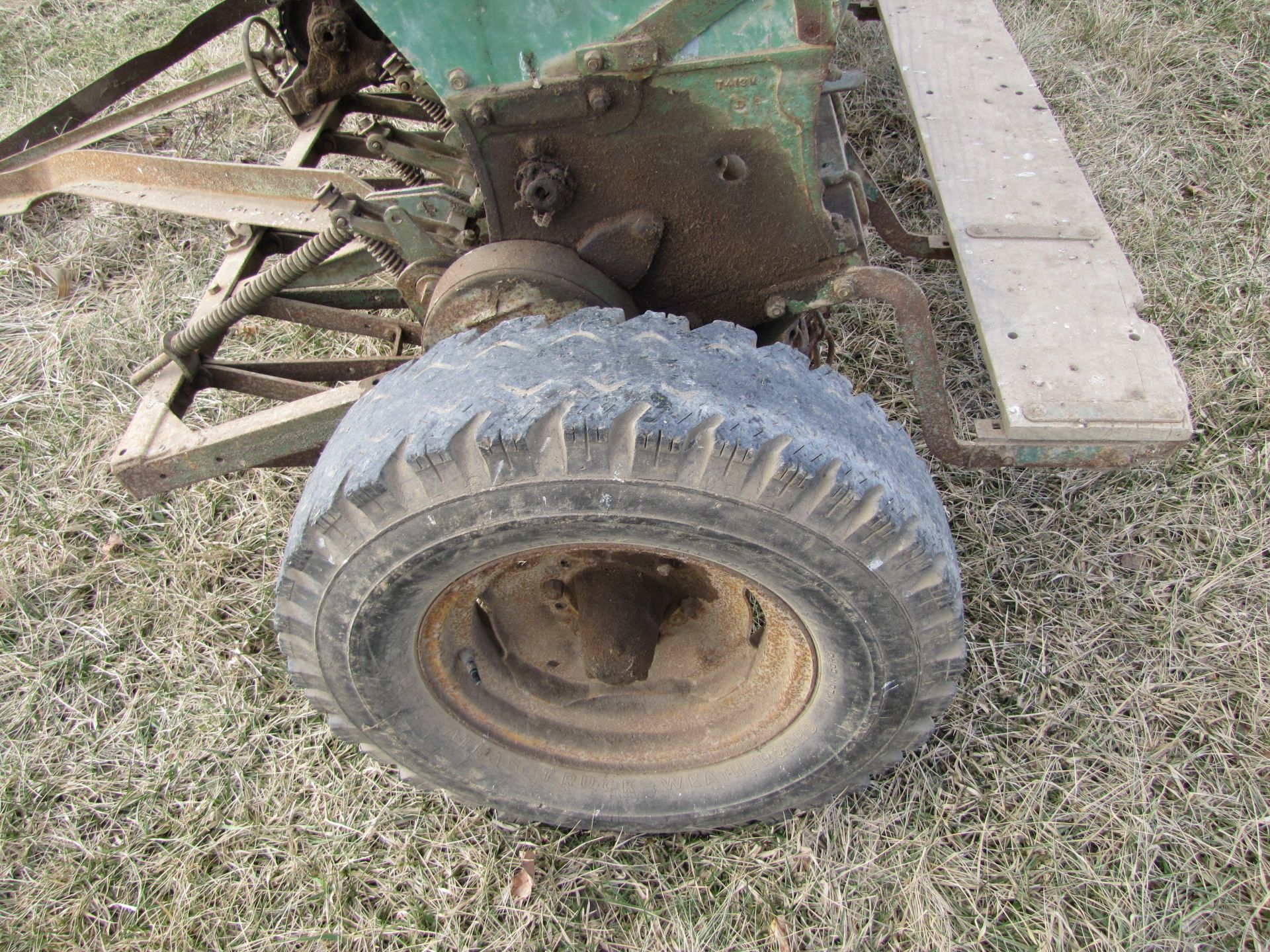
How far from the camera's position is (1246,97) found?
352 cm

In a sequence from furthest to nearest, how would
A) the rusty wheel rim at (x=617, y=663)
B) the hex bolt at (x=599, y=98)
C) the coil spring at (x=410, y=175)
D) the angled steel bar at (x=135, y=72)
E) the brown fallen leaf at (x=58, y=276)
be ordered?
the brown fallen leaf at (x=58, y=276) < the coil spring at (x=410, y=175) < the angled steel bar at (x=135, y=72) < the rusty wheel rim at (x=617, y=663) < the hex bolt at (x=599, y=98)

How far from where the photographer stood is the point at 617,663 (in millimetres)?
1820

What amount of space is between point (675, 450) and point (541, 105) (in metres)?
0.68

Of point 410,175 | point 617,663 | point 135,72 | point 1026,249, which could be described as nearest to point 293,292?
point 410,175

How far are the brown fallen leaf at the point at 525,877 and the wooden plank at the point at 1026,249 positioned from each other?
139 cm

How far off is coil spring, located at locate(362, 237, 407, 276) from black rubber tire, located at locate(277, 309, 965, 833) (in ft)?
1.71

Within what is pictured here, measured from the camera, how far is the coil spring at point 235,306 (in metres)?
2.03

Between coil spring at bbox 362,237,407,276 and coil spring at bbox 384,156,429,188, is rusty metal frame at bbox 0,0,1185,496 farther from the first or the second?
coil spring at bbox 384,156,429,188

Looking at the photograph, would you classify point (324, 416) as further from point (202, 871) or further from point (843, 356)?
point (843, 356)

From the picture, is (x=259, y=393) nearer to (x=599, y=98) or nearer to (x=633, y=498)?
(x=599, y=98)

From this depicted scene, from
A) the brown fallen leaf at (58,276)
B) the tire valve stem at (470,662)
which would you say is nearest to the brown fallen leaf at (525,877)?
the tire valve stem at (470,662)

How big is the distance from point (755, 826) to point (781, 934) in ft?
0.73

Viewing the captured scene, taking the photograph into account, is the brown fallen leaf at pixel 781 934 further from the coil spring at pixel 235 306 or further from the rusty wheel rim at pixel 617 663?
the coil spring at pixel 235 306

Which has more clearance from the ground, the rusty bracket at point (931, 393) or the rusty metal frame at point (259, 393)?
the rusty metal frame at point (259, 393)
